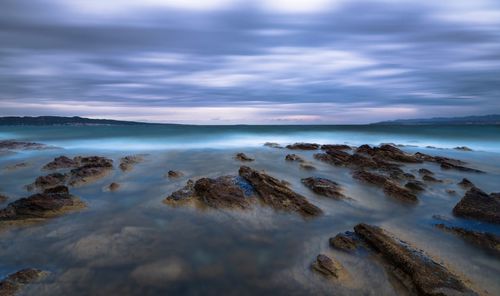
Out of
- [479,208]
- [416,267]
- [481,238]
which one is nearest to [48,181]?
[416,267]

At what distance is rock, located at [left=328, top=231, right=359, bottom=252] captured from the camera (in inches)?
280

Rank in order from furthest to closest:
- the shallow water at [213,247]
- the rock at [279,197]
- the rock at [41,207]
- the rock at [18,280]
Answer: the rock at [279,197]
the rock at [41,207]
the shallow water at [213,247]
the rock at [18,280]

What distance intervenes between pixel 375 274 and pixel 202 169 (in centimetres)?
1298

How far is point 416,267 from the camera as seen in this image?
5.83 metres

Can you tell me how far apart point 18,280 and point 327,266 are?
18.3 ft

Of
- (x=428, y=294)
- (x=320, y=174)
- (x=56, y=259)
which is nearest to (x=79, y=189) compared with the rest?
(x=56, y=259)

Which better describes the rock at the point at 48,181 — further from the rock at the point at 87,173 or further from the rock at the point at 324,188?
the rock at the point at 324,188

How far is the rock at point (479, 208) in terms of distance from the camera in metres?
8.90

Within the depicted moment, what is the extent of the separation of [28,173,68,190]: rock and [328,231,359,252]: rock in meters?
11.1

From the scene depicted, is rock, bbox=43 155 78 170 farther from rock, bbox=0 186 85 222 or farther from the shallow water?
rock, bbox=0 186 85 222

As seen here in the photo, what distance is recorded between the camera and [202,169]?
17.9 m

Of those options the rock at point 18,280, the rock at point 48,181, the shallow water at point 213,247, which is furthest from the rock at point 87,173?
the rock at point 18,280

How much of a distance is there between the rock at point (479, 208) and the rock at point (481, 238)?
1488 millimetres

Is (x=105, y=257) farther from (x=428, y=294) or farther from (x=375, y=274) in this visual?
(x=428, y=294)
